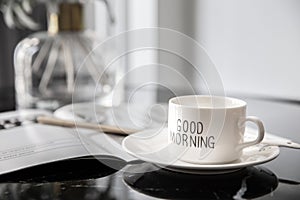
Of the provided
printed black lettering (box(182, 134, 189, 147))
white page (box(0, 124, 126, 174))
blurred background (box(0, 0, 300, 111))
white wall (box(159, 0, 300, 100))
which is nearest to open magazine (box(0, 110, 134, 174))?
white page (box(0, 124, 126, 174))

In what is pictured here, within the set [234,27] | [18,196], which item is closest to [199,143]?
[18,196]

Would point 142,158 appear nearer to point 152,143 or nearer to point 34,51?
point 152,143

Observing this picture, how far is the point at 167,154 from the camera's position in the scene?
69 cm

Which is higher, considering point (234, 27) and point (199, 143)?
point (234, 27)

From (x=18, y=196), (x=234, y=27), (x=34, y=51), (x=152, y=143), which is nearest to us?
(x=18, y=196)

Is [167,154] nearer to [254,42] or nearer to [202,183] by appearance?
[202,183]

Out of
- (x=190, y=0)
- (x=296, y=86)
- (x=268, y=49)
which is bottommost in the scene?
(x=296, y=86)

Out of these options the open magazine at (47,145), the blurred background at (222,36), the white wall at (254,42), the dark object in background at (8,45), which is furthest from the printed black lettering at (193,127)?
the dark object in background at (8,45)

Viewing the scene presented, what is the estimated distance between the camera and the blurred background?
4.43 feet

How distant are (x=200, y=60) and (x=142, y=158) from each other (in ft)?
3.35

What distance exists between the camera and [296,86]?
137cm

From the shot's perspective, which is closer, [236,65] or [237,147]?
[237,147]

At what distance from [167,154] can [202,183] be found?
0.09 meters

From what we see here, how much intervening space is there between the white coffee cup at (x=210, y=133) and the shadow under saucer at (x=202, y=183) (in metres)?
0.03
